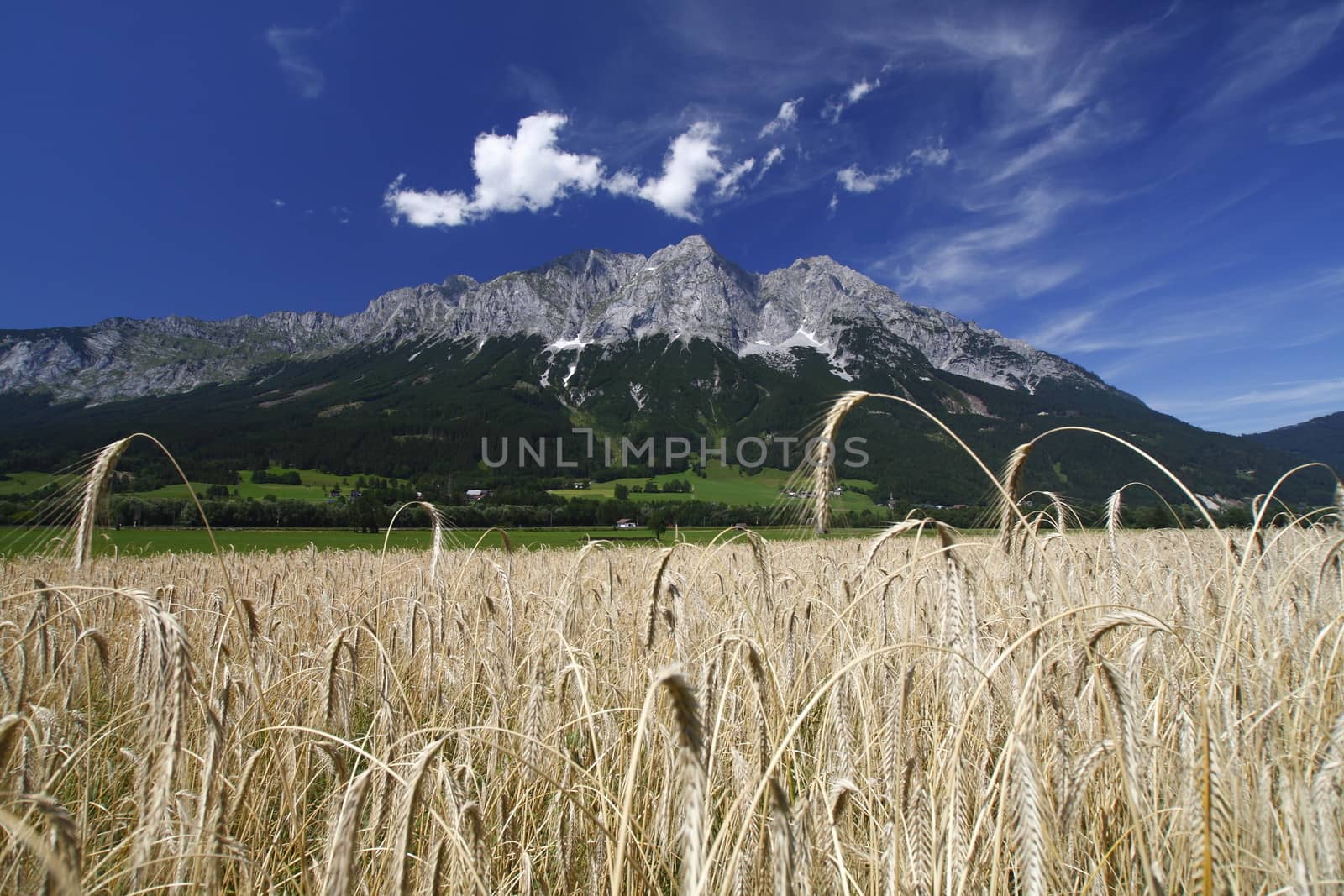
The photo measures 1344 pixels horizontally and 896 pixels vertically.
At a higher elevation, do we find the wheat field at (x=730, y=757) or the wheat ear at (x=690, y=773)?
the wheat ear at (x=690, y=773)

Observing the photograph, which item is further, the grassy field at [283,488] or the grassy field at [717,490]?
the grassy field at [717,490]

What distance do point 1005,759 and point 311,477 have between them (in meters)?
113

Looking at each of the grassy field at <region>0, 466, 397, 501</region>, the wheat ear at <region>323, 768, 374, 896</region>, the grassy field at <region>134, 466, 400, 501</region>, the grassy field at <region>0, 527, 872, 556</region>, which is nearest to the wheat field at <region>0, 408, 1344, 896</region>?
the wheat ear at <region>323, 768, 374, 896</region>

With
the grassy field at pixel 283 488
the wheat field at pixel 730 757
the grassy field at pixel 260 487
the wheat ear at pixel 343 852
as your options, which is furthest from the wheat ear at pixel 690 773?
the grassy field at pixel 283 488

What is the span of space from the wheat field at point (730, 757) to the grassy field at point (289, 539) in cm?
27

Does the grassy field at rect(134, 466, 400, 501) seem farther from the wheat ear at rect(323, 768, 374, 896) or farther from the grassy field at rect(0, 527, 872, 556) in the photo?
the wheat ear at rect(323, 768, 374, 896)

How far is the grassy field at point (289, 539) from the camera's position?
107 inches

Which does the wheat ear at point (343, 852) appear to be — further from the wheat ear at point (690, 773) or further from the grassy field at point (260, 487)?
the grassy field at point (260, 487)

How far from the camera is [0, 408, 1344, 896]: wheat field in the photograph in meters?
1.40

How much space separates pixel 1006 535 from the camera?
2.79 metres

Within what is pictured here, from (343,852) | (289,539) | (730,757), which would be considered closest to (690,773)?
(343,852)

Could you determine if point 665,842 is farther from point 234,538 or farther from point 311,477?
point 311,477

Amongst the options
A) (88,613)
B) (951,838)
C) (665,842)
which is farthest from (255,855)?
(88,613)

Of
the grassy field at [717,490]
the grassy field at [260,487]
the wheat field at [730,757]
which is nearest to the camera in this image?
the wheat field at [730,757]
